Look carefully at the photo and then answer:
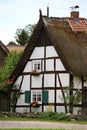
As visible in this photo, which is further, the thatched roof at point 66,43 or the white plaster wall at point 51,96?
the white plaster wall at point 51,96

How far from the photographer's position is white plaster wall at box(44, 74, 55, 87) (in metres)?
47.2

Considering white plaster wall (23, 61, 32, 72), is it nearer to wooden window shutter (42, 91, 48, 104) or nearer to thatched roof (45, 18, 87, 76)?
wooden window shutter (42, 91, 48, 104)

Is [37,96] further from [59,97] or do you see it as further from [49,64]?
[49,64]

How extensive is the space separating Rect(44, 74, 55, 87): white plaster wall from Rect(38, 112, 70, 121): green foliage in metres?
3.43

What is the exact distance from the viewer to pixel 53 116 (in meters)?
43.3

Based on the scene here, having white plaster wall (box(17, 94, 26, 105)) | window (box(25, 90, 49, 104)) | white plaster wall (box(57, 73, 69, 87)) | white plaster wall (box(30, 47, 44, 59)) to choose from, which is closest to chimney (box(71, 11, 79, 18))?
white plaster wall (box(30, 47, 44, 59))

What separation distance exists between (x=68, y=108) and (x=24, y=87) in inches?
223

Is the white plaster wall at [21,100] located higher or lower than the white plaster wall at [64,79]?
lower

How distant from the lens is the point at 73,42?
158 ft

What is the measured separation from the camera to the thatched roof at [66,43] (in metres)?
45.7

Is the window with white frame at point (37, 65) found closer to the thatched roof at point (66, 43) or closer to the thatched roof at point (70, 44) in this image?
the thatched roof at point (66, 43)

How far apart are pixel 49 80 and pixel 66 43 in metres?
3.44

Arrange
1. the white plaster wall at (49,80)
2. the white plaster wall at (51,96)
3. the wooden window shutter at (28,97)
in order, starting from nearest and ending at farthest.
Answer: the white plaster wall at (51,96), the white plaster wall at (49,80), the wooden window shutter at (28,97)

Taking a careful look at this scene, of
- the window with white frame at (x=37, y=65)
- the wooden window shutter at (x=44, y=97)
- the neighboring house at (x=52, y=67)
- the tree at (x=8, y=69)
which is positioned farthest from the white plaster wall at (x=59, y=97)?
the tree at (x=8, y=69)
